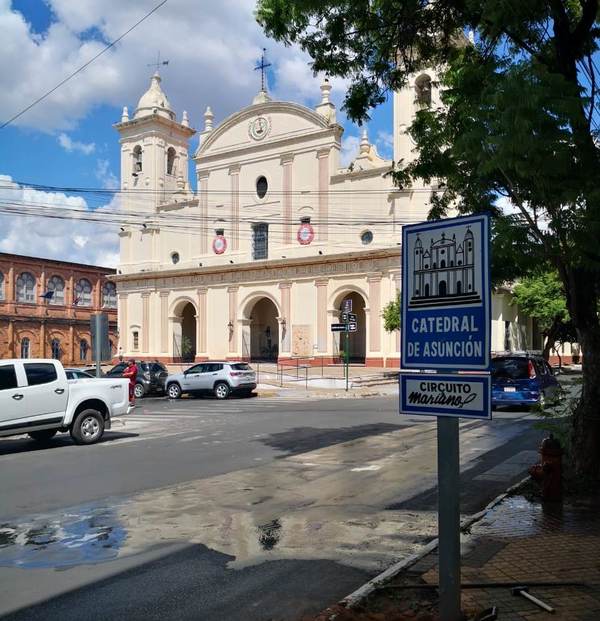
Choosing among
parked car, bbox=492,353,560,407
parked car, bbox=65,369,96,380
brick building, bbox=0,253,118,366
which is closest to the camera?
parked car, bbox=65,369,96,380

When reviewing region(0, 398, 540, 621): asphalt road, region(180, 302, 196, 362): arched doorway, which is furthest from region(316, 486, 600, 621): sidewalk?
region(180, 302, 196, 362): arched doorway

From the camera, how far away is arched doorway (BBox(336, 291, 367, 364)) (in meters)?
43.0

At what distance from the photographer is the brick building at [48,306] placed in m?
58.2

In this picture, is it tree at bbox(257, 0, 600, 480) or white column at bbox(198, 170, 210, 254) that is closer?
tree at bbox(257, 0, 600, 480)

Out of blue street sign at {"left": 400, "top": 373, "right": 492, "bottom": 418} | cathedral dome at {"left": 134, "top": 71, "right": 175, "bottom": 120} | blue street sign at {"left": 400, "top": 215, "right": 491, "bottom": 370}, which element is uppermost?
cathedral dome at {"left": 134, "top": 71, "right": 175, "bottom": 120}

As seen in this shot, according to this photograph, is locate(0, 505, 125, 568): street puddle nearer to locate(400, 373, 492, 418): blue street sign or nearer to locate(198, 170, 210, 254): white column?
locate(400, 373, 492, 418): blue street sign

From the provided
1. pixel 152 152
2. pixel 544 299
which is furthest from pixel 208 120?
pixel 544 299

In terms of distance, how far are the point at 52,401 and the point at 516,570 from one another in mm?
10259

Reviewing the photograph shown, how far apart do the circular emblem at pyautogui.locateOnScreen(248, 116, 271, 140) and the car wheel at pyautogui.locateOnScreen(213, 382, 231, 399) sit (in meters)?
24.4

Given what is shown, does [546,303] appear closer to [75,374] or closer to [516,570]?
[75,374]

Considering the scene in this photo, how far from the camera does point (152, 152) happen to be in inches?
2032

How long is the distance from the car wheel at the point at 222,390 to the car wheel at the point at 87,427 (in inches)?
511

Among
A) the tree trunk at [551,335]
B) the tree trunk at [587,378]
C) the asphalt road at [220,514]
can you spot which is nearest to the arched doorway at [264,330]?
the tree trunk at [551,335]

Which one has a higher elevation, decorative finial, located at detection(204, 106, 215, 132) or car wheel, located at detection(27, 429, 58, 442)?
decorative finial, located at detection(204, 106, 215, 132)
